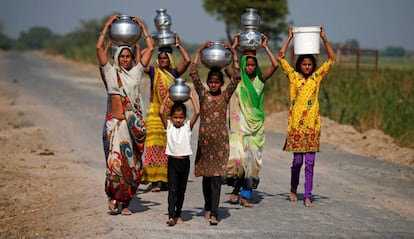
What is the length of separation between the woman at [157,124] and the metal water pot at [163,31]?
6.6 inches

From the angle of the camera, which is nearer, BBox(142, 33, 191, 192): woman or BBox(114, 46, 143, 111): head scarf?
BBox(114, 46, 143, 111): head scarf

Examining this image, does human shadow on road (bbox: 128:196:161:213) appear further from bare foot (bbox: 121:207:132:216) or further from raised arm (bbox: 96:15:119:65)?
raised arm (bbox: 96:15:119:65)

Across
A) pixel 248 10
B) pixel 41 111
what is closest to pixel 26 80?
pixel 41 111

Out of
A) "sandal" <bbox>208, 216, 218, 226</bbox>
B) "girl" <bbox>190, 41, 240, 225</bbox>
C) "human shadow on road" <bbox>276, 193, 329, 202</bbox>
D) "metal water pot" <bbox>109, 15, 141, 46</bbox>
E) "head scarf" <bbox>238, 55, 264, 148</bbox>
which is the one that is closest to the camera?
"sandal" <bbox>208, 216, 218, 226</bbox>

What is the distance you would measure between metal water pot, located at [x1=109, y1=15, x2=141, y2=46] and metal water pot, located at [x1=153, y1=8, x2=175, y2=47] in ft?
4.56

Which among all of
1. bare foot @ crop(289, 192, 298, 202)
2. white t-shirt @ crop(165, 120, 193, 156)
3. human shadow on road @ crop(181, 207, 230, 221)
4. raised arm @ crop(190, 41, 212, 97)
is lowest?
human shadow on road @ crop(181, 207, 230, 221)

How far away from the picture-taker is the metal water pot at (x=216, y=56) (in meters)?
7.28

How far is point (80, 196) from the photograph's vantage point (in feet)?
30.0

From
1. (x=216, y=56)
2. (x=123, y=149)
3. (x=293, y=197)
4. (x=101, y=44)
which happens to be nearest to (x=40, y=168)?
(x=123, y=149)

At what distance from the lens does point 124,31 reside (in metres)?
7.46

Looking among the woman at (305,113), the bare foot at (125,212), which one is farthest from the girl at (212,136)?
the woman at (305,113)

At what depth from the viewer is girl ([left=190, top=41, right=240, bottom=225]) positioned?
24.1 feet

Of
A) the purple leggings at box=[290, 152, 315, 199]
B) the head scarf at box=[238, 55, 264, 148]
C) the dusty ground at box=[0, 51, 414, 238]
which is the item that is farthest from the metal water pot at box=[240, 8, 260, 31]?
the dusty ground at box=[0, 51, 414, 238]

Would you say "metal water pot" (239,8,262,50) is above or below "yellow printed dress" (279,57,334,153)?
above
